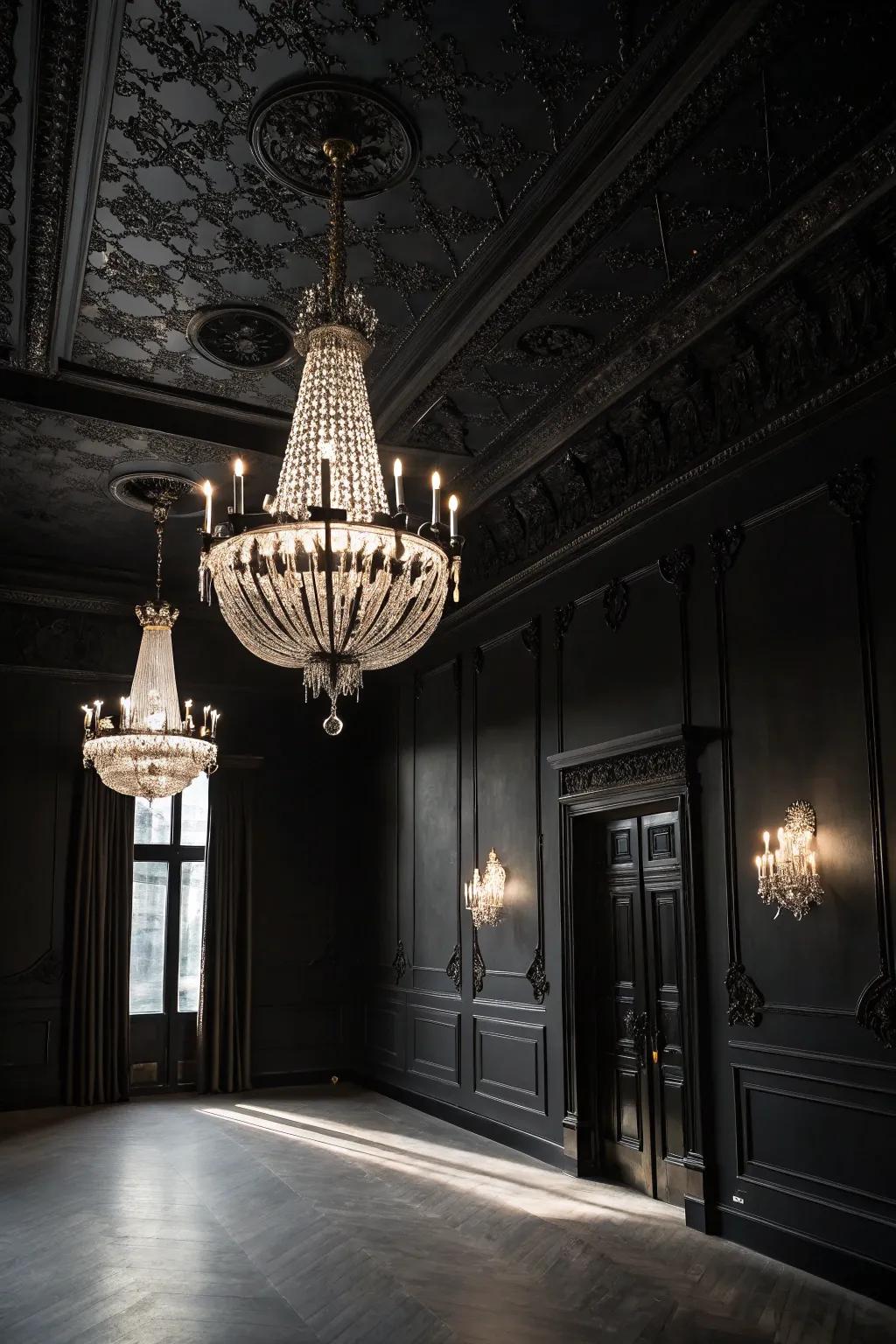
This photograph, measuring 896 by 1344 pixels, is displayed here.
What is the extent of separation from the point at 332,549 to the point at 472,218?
2232mm

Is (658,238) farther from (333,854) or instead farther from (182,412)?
(333,854)

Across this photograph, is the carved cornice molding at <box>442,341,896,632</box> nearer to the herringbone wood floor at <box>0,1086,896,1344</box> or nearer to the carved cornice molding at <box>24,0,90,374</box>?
the carved cornice molding at <box>24,0,90,374</box>

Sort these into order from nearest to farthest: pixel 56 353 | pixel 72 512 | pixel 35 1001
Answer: pixel 56 353 < pixel 72 512 < pixel 35 1001

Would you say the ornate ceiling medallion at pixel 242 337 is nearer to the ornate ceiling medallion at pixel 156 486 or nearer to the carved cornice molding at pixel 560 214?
the carved cornice molding at pixel 560 214

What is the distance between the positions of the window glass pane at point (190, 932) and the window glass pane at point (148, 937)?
17 cm

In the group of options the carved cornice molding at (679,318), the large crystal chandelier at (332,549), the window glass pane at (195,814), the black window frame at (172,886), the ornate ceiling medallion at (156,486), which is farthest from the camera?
the window glass pane at (195,814)

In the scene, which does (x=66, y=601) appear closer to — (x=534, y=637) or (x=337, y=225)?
(x=534, y=637)

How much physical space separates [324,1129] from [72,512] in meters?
5.24

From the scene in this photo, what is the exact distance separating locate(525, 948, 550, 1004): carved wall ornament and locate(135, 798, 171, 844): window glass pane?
4.35 metres

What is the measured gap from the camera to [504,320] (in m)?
5.77

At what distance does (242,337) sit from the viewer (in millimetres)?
6023

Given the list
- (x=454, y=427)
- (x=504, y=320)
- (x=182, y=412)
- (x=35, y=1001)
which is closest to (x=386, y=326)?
(x=504, y=320)

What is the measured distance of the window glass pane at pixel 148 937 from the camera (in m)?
9.91

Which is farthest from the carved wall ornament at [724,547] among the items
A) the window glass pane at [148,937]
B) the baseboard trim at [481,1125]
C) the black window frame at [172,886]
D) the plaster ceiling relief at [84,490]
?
the window glass pane at [148,937]
